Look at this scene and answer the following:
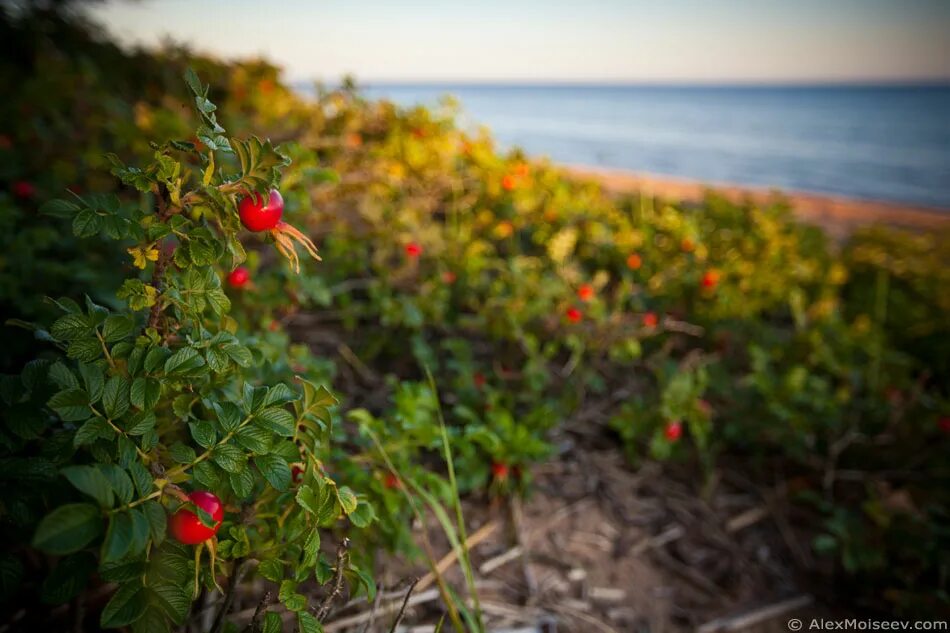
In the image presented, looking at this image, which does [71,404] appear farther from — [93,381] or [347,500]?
[347,500]

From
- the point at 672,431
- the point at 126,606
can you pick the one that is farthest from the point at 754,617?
the point at 126,606

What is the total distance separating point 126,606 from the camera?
80 centimetres

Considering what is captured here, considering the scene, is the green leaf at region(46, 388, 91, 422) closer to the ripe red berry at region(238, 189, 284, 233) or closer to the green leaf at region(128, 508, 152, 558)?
the green leaf at region(128, 508, 152, 558)

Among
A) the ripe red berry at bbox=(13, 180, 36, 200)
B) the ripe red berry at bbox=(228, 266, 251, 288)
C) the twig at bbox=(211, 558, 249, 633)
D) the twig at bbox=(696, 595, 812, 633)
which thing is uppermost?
the ripe red berry at bbox=(13, 180, 36, 200)

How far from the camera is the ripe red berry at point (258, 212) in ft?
2.95

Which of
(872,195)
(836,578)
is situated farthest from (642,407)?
(872,195)

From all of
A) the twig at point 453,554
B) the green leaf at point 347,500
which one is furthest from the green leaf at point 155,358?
the twig at point 453,554

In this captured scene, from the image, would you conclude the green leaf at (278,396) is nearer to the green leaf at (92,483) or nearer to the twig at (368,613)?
the green leaf at (92,483)

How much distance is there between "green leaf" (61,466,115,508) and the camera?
67cm

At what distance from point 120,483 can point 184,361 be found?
21cm

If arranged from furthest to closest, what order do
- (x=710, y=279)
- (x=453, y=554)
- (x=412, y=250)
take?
(x=710, y=279) → (x=412, y=250) → (x=453, y=554)

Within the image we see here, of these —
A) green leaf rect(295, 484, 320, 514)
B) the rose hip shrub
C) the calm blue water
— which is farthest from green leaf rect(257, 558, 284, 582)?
the calm blue water

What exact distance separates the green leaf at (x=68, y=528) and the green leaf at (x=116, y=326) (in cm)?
30

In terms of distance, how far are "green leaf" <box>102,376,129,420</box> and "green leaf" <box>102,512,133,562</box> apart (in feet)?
0.70
